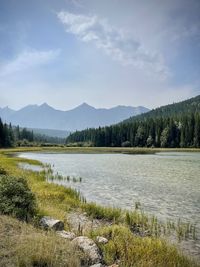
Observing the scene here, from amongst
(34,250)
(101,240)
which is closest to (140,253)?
(101,240)

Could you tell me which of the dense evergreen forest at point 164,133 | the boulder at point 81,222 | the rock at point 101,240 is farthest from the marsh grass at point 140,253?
the dense evergreen forest at point 164,133

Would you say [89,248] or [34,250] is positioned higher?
[34,250]

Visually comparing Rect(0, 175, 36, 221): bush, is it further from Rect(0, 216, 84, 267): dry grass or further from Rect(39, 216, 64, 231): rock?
Rect(0, 216, 84, 267): dry grass

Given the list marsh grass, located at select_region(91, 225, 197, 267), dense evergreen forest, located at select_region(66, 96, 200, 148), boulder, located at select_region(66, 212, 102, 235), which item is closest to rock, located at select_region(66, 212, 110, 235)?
boulder, located at select_region(66, 212, 102, 235)

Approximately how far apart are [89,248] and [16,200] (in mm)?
5619

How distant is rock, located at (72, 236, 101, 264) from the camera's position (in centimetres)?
1107

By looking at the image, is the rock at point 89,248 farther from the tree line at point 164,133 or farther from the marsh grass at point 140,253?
the tree line at point 164,133

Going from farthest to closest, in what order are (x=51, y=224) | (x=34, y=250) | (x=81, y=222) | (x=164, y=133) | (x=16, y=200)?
1. (x=164, y=133)
2. (x=81, y=222)
3. (x=16, y=200)
4. (x=51, y=224)
5. (x=34, y=250)

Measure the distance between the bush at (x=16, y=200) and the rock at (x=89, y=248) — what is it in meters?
3.78

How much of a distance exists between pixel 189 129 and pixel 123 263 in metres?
146

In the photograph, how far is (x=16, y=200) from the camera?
15727 mm

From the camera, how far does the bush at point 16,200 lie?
15.2 metres

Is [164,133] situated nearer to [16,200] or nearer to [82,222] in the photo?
[82,222]

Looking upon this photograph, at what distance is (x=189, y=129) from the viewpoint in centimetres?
15138
